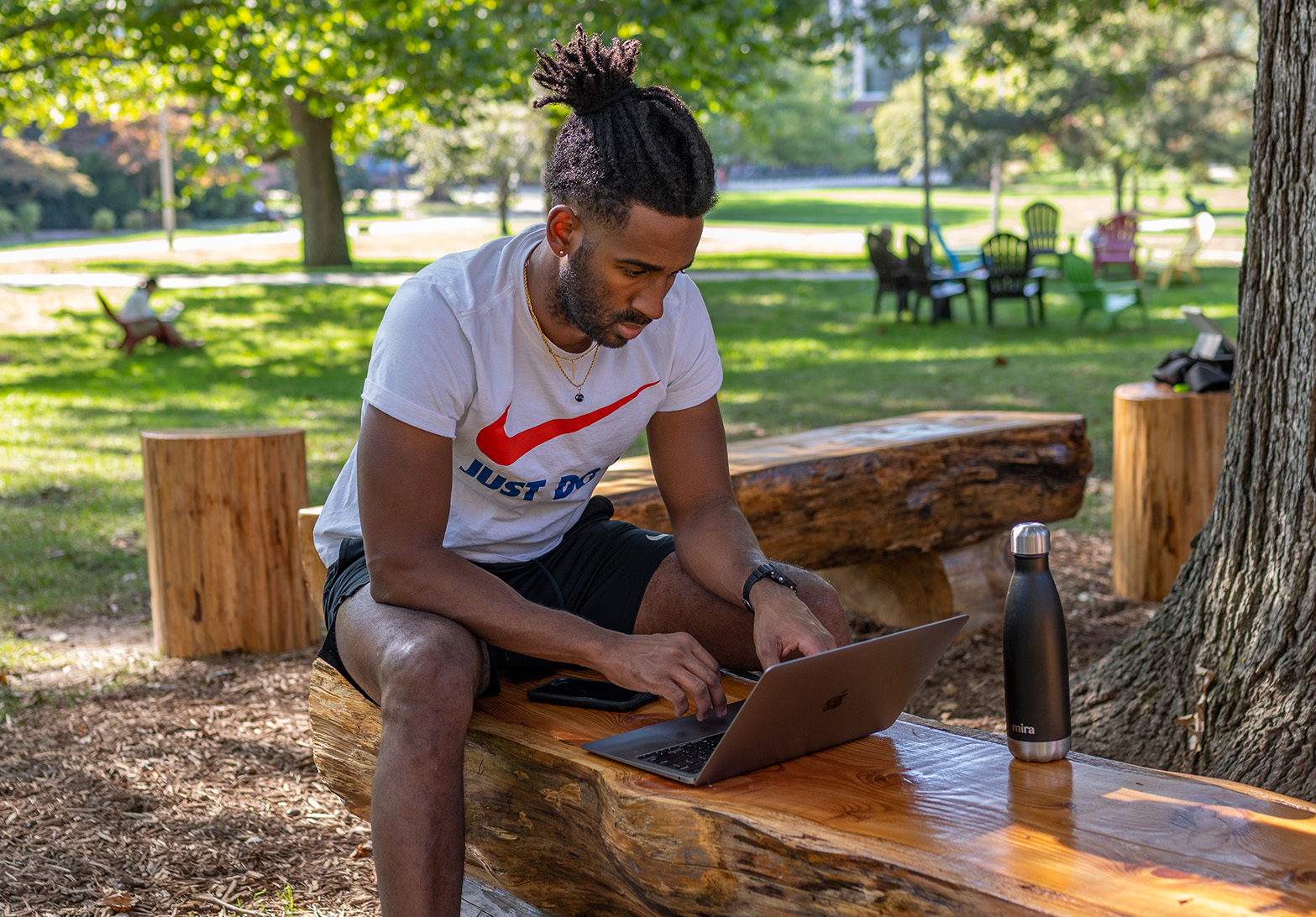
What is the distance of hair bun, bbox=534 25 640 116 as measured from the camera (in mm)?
2523

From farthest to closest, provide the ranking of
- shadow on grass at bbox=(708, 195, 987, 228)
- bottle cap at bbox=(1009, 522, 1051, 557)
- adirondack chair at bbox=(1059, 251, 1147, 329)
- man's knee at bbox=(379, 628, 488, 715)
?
shadow on grass at bbox=(708, 195, 987, 228), adirondack chair at bbox=(1059, 251, 1147, 329), man's knee at bbox=(379, 628, 488, 715), bottle cap at bbox=(1009, 522, 1051, 557)

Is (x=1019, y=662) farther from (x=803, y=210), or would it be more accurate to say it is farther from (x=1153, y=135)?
(x=803, y=210)

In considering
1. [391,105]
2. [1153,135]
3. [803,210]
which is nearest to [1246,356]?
[391,105]

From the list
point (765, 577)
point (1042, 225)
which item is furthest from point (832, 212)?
point (765, 577)

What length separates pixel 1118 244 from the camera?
18062 mm

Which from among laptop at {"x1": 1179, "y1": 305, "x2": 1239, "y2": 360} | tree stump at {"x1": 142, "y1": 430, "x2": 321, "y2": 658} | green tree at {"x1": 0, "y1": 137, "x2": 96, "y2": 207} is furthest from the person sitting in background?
green tree at {"x1": 0, "y1": 137, "x2": 96, "y2": 207}

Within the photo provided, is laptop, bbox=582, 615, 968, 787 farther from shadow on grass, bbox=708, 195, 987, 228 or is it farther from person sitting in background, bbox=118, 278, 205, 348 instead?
shadow on grass, bbox=708, 195, 987, 228

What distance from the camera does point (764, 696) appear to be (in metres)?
1.92

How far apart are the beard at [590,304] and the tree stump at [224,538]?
2420 mm

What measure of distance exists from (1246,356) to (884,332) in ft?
34.8

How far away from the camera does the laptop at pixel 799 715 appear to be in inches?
77.5

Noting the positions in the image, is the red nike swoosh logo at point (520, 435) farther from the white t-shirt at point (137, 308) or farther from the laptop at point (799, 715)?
the white t-shirt at point (137, 308)

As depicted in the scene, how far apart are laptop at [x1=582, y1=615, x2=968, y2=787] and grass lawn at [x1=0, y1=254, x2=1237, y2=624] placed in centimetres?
379

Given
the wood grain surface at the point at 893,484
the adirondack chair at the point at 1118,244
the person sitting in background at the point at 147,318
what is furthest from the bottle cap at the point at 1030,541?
the adirondack chair at the point at 1118,244
